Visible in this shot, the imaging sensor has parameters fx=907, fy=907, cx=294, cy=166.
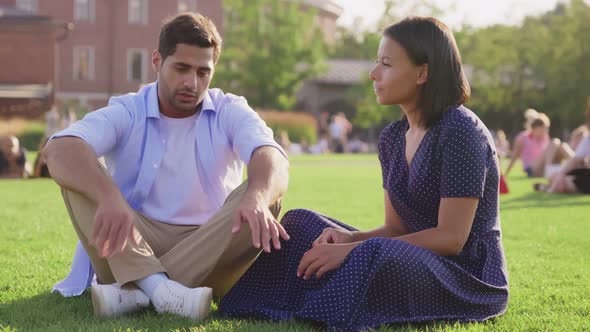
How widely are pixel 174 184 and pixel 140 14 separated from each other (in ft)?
159

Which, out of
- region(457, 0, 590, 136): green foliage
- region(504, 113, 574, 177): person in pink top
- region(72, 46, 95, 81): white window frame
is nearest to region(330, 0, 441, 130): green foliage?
region(457, 0, 590, 136): green foliage

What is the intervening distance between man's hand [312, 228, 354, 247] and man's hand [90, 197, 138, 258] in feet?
2.92

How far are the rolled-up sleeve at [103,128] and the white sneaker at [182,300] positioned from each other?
2.60 ft

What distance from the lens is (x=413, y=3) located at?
2226 inches

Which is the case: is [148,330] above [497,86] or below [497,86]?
above

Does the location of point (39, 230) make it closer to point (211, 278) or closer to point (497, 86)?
point (211, 278)

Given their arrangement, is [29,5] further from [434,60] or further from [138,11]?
[434,60]

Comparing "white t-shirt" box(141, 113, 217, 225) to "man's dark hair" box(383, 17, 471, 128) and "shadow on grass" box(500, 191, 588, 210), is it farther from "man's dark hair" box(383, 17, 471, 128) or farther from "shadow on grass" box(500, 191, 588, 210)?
"shadow on grass" box(500, 191, 588, 210)

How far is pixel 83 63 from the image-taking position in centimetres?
5134

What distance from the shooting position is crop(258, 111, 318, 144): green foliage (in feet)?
140

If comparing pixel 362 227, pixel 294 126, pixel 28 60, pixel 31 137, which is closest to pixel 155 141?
pixel 362 227

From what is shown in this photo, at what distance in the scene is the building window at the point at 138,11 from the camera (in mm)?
51656

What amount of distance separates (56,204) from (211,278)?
25.0 ft

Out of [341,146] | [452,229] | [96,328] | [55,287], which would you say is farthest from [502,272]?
[341,146]
